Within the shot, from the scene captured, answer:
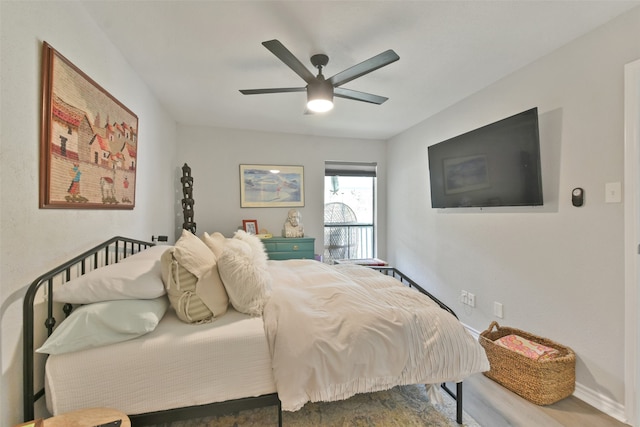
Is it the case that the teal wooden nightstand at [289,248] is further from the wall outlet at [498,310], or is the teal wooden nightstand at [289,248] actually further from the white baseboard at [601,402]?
the white baseboard at [601,402]

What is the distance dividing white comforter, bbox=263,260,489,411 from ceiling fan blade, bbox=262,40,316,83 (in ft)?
4.70

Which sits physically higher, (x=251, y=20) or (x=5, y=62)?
(x=251, y=20)

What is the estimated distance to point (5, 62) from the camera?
1.07 metres

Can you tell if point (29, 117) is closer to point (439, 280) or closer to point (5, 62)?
point (5, 62)

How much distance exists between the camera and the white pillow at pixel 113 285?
1.24m

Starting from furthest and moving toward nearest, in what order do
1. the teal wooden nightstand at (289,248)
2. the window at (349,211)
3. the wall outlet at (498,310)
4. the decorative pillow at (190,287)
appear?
the window at (349,211) < the teal wooden nightstand at (289,248) < the wall outlet at (498,310) < the decorative pillow at (190,287)

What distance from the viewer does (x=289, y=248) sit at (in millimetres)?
3713

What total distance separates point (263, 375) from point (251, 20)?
2.02 meters

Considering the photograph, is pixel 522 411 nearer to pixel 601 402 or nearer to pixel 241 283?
pixel 601 402

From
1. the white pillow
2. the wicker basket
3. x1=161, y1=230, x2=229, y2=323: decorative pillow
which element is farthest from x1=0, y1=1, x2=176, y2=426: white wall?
the wicker basket

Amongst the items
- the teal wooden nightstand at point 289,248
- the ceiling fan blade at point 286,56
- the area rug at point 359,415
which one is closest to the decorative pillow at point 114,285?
the area rug at point 359,415

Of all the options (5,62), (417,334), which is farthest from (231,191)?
(417,334)

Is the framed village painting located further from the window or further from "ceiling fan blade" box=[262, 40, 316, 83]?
the window

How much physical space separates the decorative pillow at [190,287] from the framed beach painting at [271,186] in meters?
2.49
